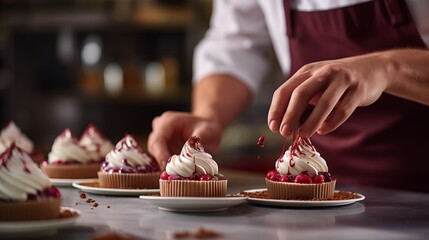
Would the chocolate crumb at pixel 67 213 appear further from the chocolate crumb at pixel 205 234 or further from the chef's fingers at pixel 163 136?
the chef's fingers at pixel 163 136

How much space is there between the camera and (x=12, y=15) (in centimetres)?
617

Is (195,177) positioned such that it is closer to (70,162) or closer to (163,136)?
(163,136)

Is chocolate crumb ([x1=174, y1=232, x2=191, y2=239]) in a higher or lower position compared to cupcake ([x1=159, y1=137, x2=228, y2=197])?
lower

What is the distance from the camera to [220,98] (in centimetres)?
288

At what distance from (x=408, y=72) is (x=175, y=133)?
79 centimetres

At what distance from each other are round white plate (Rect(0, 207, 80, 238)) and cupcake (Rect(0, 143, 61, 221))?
0.21 feet

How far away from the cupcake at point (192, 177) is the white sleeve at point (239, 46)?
42.0 inches

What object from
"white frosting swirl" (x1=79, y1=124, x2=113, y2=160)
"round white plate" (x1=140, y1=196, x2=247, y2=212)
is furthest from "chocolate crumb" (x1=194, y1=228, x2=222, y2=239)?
"white frosting swirl" (x1=79, y1=124, x2=113, y2=160)

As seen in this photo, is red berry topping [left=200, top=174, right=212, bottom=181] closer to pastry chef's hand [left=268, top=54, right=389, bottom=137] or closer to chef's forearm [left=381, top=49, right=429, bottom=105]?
pastry chef's hand [left=268, top=54, right=389, bottom=137]

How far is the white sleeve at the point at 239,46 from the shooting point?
3037mm

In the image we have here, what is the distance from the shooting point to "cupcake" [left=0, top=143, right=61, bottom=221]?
155 centimetres

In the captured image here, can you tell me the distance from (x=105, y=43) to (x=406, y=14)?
3997mm

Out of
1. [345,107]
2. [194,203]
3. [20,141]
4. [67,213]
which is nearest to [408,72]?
[345,107]

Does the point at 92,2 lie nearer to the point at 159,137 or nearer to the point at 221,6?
the point at 221,6
